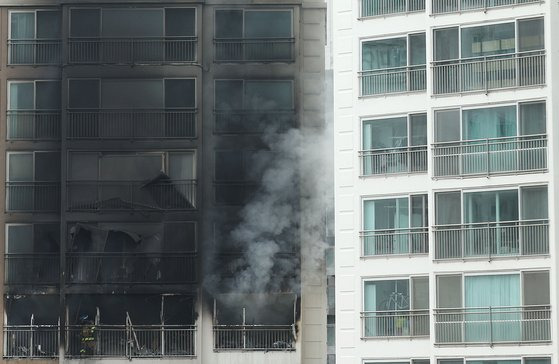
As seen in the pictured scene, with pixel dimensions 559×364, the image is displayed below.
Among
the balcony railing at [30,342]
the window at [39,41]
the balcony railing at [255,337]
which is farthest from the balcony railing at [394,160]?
the window at [39,41]

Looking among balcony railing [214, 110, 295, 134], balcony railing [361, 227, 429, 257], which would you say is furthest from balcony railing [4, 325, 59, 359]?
balcony railing [361, 227, 429, 257]

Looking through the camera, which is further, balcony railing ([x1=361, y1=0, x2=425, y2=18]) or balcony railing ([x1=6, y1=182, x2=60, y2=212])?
balcony railing ([x1=6, y1=182, x2=60, y2=212])

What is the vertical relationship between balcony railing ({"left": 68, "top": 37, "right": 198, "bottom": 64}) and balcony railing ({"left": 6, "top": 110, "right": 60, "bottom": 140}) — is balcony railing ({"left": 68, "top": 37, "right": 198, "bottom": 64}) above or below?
above

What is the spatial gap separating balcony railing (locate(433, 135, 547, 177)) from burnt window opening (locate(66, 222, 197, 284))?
668 inches

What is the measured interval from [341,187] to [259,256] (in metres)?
13.2

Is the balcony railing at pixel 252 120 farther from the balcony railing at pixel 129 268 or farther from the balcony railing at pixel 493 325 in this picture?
the balcony railing at pixel 493 325

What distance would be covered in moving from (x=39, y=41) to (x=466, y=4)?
21645 mm

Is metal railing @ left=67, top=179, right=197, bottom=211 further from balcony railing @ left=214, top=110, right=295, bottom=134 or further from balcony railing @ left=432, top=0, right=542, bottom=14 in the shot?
balcony railing @ left=432, top=0, right=542, bottom=14

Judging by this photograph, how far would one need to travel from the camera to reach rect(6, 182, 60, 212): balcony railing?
69938 mm

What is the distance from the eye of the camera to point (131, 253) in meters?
69.2

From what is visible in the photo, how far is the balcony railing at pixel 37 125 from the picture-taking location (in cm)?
7031

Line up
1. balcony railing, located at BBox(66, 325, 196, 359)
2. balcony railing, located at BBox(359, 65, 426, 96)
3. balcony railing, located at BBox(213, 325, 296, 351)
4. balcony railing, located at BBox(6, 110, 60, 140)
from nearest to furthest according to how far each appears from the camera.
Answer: balcony railing, located at BBox(359, 65, 426, 96) → balcony railing, located at BBox(213, 325, 296, 351) → balcony railing, located at BBox(66, 325, 196, 359) → balcony railing, located at BBox(6, 110, 60, 140)

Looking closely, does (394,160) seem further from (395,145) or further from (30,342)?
(30,342)

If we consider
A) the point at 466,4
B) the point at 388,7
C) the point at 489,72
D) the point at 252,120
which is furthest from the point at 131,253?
the point at 489,72
